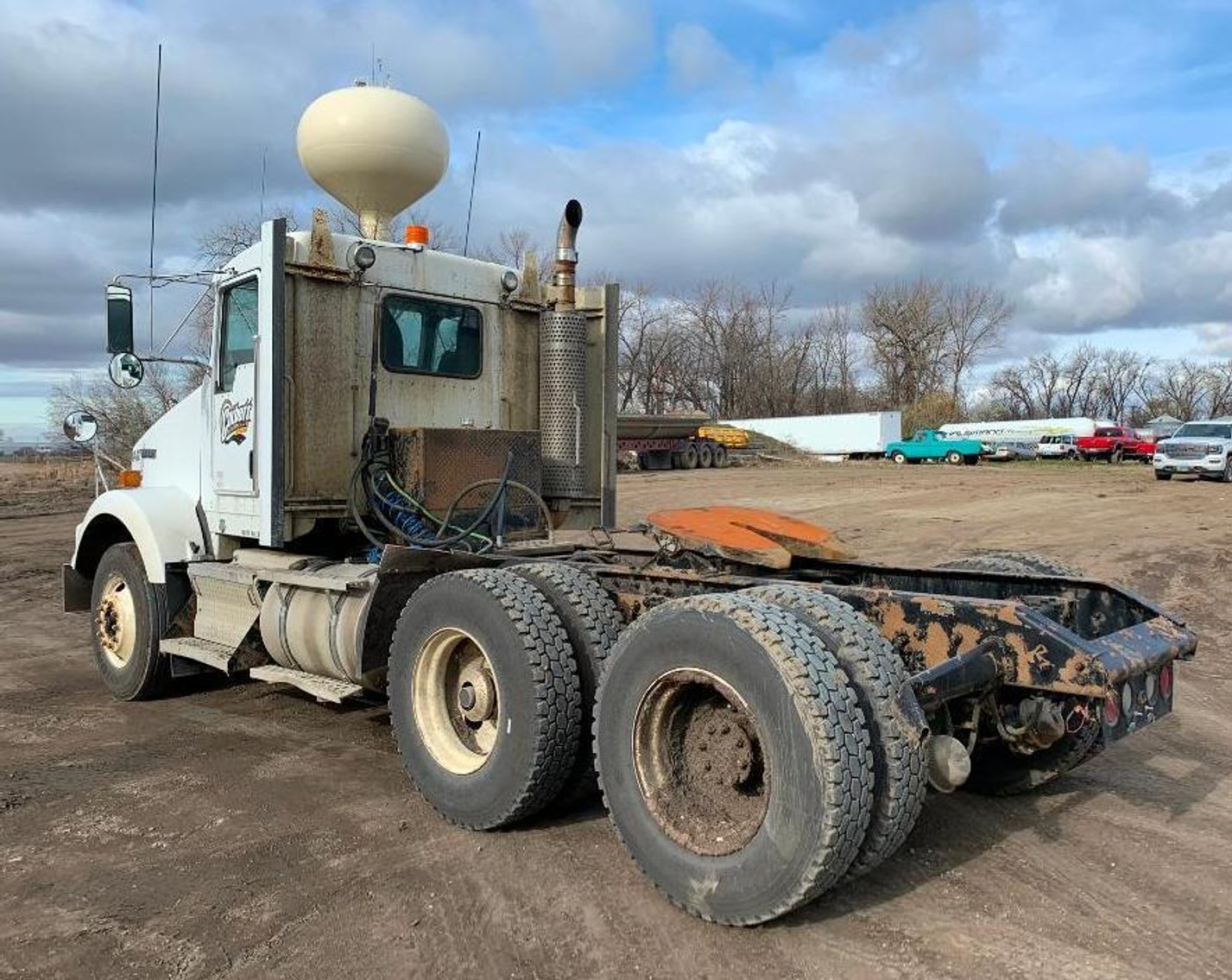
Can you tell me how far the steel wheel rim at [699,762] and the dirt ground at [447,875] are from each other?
1.05 ft

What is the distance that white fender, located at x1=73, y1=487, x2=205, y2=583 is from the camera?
6.61m

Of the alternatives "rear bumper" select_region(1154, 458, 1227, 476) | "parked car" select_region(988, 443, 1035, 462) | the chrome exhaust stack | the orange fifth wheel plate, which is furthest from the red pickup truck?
the orange fifth wheel plate

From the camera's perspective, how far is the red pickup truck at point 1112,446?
4762 centimetres

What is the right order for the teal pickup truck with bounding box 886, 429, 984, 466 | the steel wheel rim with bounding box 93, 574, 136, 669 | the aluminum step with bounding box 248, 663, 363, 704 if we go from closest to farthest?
1. the aluminum step with bounding box 248, 663, 363, 704
2. the steel wheel rim with bounding box 93, 574, 136, 669
3. the teal pickup truck with bounding box 886, 429, 984, 466

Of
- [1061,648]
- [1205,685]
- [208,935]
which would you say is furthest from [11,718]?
[1205,685]

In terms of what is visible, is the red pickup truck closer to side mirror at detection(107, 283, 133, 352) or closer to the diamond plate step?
the diamond plate step

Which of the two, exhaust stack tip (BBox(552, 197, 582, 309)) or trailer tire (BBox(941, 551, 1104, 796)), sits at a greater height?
exhaust stack tip (BBox(552, 197, 582, 309))

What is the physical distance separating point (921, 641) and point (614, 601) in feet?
4.50

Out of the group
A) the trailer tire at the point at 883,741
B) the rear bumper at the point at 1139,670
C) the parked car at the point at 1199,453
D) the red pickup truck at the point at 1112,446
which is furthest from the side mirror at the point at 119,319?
the red pickup truck at the point at 1112,446

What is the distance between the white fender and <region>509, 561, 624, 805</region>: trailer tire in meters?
3.14

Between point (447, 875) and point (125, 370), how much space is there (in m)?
4.12

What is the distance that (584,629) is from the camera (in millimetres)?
4281

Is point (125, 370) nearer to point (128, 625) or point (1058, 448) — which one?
point (128, 625)

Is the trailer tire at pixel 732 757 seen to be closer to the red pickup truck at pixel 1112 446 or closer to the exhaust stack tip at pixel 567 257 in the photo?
the exhaust stack tip at pixel 567 257
